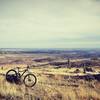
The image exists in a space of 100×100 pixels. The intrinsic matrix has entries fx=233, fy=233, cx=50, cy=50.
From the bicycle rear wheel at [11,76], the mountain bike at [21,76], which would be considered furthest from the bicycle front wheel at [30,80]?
Answer: the bicycle rear wheel at [11,76]

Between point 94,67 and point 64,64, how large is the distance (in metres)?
0.47

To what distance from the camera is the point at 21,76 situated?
3500 mm

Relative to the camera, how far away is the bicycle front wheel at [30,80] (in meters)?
3.39

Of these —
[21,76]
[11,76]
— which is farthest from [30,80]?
[11,76]

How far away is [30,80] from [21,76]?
0.18 metres

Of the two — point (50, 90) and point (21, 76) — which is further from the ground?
point (21, 76)

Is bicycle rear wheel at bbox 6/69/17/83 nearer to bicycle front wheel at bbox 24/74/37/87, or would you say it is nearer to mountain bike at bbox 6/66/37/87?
mountain bike at bbox 6/66/37/87

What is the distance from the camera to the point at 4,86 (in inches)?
136

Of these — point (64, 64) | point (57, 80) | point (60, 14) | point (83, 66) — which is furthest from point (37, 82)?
point (60, 14)

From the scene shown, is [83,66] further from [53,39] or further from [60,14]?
[60,14]

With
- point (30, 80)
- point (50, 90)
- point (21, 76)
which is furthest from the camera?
point (21, 76)

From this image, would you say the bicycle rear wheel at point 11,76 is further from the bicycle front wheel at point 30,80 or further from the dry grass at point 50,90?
the bicycle front wheel at point 30,80

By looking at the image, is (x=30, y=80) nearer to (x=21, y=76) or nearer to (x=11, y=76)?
(x=21, y=76)

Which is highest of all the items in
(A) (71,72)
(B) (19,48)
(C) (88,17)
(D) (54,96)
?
(C) (88,17)
